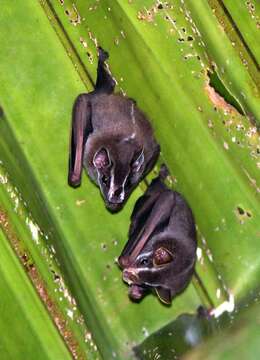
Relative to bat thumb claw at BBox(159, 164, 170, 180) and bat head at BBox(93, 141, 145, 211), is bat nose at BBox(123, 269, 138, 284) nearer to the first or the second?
bat head at BBox(93, 141, 145, 211)

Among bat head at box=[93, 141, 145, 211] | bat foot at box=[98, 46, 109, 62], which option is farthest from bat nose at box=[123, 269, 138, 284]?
bat foot at box=[98, 46, 109, 62]

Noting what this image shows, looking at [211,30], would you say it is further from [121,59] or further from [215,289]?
[215,289]

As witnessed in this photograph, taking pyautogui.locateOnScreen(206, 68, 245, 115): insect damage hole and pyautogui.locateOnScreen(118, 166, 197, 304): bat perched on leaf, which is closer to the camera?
pyautogui.locateOnScreen(118, 166, 197, 304): bat perched on leaf

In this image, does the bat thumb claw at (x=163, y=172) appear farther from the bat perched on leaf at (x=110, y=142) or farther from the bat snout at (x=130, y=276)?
the bat snout at (x=130, y=276)

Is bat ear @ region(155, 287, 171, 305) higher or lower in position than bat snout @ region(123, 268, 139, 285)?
lower

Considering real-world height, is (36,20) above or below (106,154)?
above

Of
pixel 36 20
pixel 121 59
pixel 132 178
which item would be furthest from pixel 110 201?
pixel 36 20
